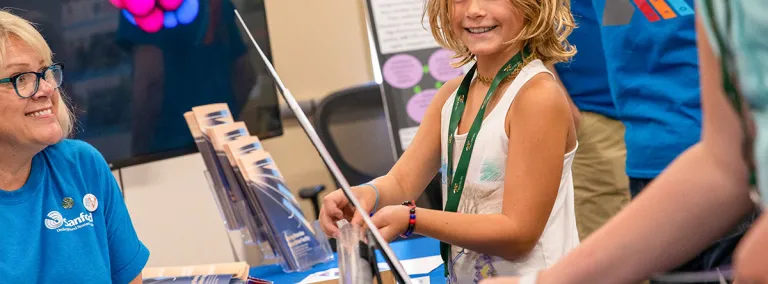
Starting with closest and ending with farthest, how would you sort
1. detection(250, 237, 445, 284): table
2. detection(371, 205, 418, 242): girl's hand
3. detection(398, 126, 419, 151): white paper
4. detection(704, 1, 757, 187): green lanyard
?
detection(704, 1, 757, 187): green lanyard, detection(371, 205, 418, 242): girl's hand, detection(250, 237, 445, 284): table, detection(398, 126, 419, 151): white paper

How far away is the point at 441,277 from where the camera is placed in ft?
6.63

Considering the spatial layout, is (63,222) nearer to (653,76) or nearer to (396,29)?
(653,76)

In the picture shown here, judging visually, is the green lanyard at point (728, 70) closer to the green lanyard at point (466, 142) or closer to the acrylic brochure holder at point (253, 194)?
the green lanyard at point (466, 142)

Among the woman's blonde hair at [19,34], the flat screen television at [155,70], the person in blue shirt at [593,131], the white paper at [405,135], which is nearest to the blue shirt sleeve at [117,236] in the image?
the woman's blonde hair at [19,34]

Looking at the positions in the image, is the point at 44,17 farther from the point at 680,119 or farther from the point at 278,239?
the point at 680,119

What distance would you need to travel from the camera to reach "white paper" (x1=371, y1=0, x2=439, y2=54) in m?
3.09

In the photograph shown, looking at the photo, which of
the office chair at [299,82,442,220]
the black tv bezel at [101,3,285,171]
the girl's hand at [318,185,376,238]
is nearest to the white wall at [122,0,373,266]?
the office chair at [299,82,442,220]

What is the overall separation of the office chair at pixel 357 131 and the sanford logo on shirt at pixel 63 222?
1455 mm

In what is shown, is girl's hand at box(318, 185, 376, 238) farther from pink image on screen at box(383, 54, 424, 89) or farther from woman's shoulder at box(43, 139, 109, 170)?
pink image on screen at box(383, 54, 424, 89)

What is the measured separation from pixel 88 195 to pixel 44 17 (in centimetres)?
98

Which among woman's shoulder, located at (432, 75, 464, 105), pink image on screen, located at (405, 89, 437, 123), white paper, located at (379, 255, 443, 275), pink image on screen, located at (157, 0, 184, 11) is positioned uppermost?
woman's shoulder, located at (432, 75, 464, 105)

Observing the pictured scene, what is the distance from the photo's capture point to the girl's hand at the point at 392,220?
1439 mm

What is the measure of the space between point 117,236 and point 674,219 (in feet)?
4.48

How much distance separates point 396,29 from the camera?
10.2 feet
